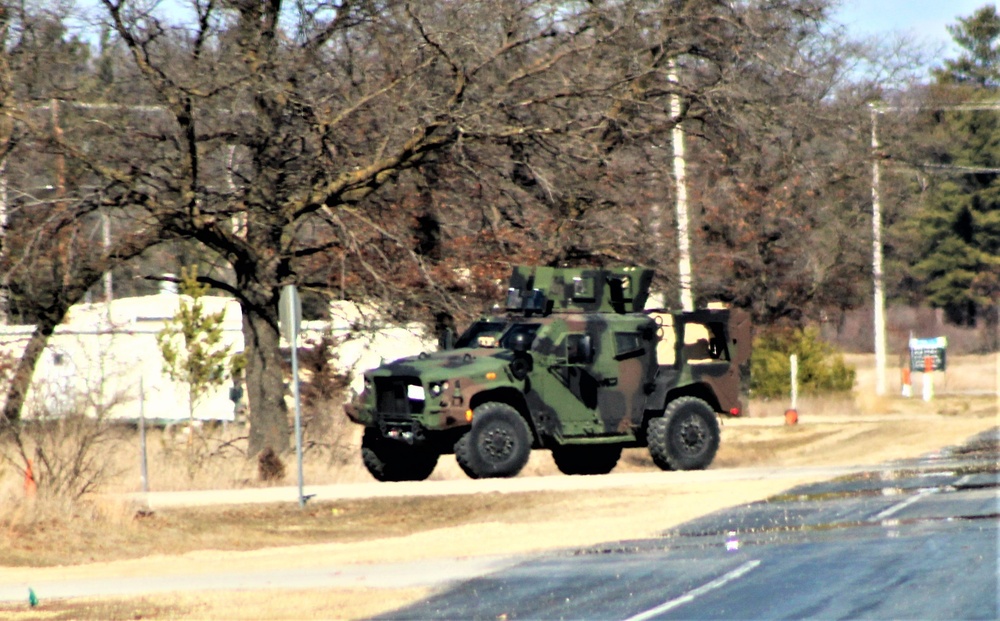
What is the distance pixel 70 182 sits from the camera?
19.9 meters

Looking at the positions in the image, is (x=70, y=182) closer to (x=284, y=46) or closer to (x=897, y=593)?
(x=284, y=46)

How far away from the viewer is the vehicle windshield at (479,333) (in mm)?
19188

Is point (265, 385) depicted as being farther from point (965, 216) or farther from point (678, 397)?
point (965, 216)

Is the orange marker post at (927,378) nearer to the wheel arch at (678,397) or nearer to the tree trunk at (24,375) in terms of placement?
the wheel arch at (678,397)

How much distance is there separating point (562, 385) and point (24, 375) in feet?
22.4

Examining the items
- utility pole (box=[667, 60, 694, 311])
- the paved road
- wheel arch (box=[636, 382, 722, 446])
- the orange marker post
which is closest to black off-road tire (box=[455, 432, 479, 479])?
wheel arch (box=[636, 382, 722, 446])

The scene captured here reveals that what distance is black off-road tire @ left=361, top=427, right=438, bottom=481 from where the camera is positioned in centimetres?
1908

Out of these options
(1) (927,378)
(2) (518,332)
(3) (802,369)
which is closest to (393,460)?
(2) (518,332)

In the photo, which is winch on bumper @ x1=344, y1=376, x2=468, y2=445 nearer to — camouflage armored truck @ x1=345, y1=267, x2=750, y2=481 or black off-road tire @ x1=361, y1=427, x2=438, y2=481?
camouflage armored truck @ x1=345, y1=267, x2=750, y2=481

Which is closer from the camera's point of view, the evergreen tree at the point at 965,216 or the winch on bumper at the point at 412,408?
the winch on bumper at the point at 412,408

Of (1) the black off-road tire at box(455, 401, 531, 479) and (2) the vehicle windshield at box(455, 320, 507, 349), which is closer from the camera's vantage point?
(1) the black off-road tire at box(455, 401, 531, 479)

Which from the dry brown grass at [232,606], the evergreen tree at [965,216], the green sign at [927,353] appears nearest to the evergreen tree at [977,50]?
the evergreen tree at [965,216]

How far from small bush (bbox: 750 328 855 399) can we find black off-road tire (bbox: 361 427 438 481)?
814 inches

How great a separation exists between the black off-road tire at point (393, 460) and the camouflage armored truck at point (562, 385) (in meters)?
0.02
